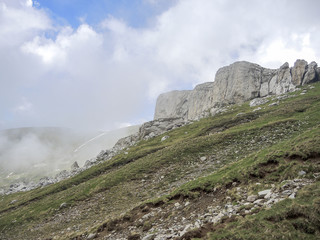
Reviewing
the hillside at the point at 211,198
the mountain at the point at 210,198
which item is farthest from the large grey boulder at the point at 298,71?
the mountain at the point at 210,198

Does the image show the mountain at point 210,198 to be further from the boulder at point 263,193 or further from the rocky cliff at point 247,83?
the rocky cliff at point 247,83

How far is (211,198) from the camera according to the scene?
16859mm

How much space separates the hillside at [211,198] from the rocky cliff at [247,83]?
78297 mm

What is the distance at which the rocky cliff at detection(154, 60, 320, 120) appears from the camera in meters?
102

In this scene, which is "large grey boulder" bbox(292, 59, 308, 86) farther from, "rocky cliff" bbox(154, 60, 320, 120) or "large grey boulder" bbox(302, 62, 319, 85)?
"large grey boulder" bbox(302, 62, 319, 85)

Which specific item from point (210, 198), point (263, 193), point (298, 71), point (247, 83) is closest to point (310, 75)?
point (298, 71)

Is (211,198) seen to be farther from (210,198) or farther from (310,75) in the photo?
(310,75)

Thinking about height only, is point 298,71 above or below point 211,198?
above

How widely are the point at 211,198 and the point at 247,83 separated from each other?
126127 mm

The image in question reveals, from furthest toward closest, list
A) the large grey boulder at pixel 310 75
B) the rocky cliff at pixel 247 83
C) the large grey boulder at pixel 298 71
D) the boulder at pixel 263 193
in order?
the rocky cliff at pixel 247 83 → the large grey boulder at pixel 298 71 → the large grey boulder at pixel 310 75 → the boulder at pixel 263 193

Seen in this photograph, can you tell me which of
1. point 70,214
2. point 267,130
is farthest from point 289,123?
point 70,214

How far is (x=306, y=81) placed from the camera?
320 feet

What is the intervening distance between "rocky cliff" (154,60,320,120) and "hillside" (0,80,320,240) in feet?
257

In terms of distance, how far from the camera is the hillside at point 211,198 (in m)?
10.4
